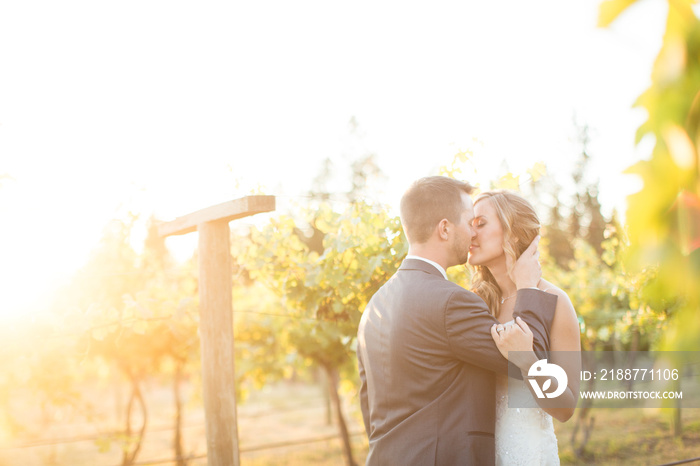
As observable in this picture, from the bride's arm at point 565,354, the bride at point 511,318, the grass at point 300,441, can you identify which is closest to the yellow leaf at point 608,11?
the bride at point 511,318

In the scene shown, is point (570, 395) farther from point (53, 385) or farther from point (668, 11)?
point (53, 385)

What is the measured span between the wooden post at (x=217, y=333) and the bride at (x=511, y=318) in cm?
129

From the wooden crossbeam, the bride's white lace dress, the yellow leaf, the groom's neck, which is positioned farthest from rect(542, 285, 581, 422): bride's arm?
the yellow leaf

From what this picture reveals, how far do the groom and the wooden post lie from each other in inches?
47.8

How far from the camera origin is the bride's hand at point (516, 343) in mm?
2176

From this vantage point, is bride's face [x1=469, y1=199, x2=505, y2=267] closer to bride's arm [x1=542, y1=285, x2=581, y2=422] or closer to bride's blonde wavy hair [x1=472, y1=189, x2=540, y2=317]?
bride's blonde wavy hair [x1=472, y1=189, x2=540, y2=317]

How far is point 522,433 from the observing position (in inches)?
102

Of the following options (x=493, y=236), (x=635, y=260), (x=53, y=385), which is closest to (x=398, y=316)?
(x=493, y=236)

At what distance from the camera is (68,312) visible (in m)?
5.23

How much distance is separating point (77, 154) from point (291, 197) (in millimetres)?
3788

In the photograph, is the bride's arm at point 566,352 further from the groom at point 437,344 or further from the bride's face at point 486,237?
the bride's face at point 486,237

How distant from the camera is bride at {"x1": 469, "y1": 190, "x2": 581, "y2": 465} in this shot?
2484 millimetres

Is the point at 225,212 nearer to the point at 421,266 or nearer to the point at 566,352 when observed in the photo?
the point at 421,266

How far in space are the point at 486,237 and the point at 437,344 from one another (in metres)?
0.69
